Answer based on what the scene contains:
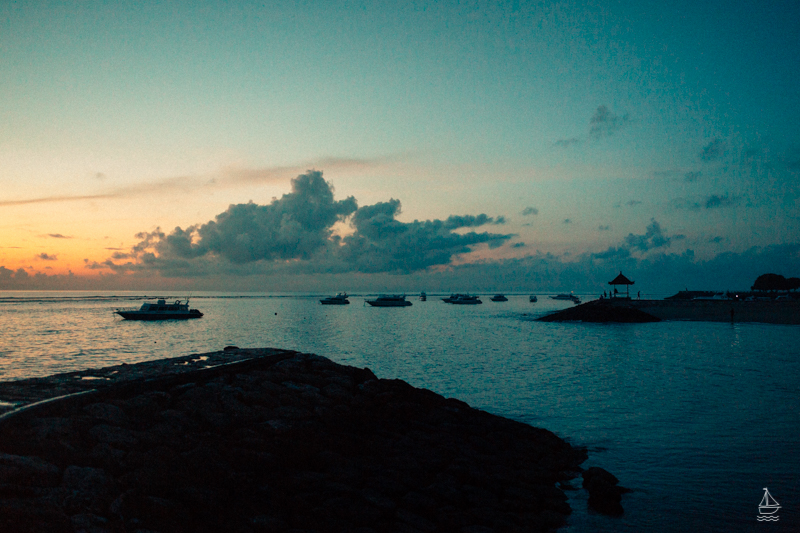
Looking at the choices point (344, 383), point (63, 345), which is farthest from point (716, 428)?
point (63, 345)

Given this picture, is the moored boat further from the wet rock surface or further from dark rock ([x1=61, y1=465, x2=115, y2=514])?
dark rock ([x1=61, y1=465, x2=115, y2=514])

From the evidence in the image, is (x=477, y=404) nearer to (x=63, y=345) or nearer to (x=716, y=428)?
(x=716, y=428)

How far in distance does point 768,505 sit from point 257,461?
11.0 m

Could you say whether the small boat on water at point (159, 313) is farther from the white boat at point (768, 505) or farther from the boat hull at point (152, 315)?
the white boat at point (768, 505)

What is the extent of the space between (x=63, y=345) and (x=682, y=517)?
49.3 meters

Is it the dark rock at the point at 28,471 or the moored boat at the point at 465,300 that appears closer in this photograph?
the dark rock at the point at 28,471

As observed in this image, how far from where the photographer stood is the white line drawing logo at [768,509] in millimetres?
9211

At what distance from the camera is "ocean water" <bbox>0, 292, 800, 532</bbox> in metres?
10.3

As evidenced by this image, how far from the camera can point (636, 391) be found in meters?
22.4

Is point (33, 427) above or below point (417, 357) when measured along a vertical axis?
above

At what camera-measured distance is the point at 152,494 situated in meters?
7.11

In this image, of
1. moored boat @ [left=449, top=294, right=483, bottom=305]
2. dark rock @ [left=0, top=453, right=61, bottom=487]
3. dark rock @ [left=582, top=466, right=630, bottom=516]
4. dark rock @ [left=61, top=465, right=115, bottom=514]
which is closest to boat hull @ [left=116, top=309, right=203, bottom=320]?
dark rock @ [left=0, top=453, right=61, bottom=487]

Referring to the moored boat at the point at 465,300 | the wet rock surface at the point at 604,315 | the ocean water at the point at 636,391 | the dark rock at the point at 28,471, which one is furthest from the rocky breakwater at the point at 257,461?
the moored boat at the point at 465,300

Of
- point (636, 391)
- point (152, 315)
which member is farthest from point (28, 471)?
point (152, 315)
